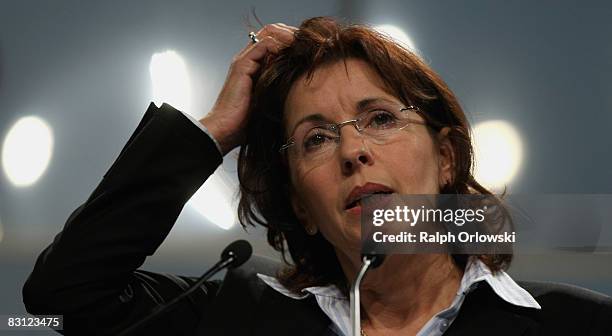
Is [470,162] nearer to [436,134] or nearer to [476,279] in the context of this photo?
[436,134]

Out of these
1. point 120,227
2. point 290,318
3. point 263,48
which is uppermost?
point 263,48

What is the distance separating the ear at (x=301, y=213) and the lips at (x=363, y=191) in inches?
6.8

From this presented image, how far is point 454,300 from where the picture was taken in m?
0.91

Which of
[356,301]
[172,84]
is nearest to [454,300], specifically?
[356,301]

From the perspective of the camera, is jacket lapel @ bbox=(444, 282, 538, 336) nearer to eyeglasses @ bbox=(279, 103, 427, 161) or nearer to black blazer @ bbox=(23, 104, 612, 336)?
black blazer @ bbox=(23, 104, 612, 336)

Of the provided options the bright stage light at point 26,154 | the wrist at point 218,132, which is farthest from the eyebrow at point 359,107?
the bright stage light at point 26,154

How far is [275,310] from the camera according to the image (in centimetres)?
97

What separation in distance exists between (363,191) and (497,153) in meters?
0.25

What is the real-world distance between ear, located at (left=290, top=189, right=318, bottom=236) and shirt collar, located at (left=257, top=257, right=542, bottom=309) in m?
0.09

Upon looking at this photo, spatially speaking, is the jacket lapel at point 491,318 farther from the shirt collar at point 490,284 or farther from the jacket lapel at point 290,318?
the jacket lapel at point 290,318

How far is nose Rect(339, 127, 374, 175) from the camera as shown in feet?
2.87

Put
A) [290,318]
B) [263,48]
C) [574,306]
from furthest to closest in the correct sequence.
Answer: [263,48] < [290,318] < [574,306]

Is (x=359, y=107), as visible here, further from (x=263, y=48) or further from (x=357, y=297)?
(x=357, y=297)

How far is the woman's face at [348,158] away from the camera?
88 cm
